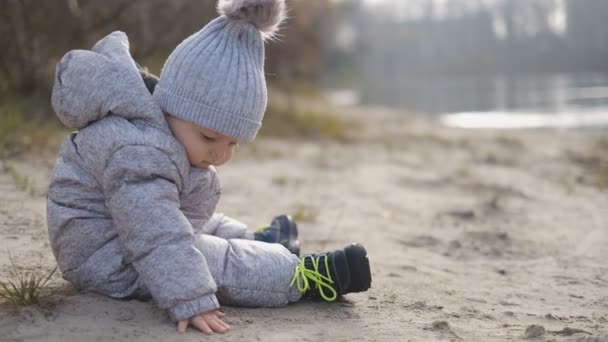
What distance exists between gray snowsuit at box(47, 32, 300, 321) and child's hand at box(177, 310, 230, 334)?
2 centimetres

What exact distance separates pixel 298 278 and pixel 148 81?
0.84m

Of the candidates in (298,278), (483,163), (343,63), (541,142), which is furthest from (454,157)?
(343,63)

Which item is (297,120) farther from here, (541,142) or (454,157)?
(541,142)

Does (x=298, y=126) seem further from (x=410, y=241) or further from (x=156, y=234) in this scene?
(x=156, y=234)

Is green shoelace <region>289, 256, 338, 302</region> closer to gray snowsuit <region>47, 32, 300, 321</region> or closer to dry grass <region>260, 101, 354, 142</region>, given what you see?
gray snowsuit <region>47, 32, 300, 321</region>

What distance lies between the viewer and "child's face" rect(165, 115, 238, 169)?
7.20 feet

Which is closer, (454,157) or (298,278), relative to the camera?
(298,278)

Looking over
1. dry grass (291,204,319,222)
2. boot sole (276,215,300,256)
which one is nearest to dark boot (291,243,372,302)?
boot sole (276,215,300,256)

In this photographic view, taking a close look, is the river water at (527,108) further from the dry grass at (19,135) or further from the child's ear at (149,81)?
the child's ear at (149,81)

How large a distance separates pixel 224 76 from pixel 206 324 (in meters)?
0.75

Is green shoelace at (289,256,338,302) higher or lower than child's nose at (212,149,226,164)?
lower

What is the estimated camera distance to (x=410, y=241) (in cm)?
352

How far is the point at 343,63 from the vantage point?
35.0 metres

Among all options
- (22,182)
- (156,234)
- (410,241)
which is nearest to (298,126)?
(410,241)
